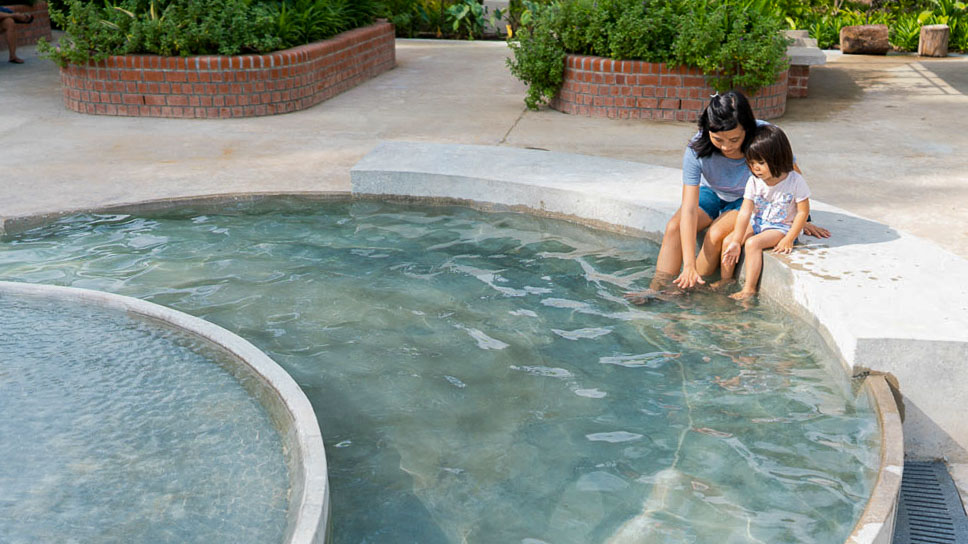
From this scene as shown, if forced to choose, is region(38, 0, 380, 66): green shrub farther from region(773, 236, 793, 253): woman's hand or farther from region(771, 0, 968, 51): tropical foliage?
region(771, 0, 968, 51): tropical foliage

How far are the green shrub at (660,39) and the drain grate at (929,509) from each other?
5.67 metres

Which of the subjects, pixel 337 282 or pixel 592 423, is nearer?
pixel 592 423

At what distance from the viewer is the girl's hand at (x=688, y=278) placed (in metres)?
4.76

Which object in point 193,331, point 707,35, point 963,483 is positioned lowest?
point 963,483

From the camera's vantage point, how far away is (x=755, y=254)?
4.64 metres

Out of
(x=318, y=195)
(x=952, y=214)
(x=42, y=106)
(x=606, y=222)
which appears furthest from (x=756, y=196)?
(x=42, y=106)

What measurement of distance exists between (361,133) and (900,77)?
7253mm

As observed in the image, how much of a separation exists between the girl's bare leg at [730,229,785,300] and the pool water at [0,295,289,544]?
8.18 feet

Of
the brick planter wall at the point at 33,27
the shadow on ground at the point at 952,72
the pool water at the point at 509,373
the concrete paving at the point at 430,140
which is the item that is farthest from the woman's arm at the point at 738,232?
the brick planter wall at the point at 33,27

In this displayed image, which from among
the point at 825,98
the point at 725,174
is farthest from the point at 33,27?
the point at 725,174

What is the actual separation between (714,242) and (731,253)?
198 millimetres

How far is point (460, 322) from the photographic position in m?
4.64

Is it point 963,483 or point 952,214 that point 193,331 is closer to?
point 963,483

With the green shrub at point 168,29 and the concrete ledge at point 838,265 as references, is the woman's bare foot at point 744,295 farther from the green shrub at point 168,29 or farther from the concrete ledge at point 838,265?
the green shrub at point 168,29
